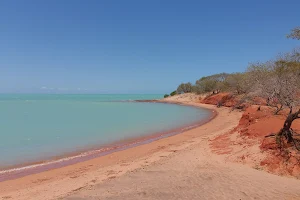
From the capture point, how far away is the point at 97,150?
13133 millimetres

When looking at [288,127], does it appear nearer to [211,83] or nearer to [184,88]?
[211,83]

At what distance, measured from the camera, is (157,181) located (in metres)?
7.37

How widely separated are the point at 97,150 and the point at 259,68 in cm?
2203

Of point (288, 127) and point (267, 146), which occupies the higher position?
point (288, 127)

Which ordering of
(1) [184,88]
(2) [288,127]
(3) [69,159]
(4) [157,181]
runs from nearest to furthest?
(4) [157,181]
(2) [288,127]
(3) [69,159]
(1) [184,88]

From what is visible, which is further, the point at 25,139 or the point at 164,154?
the point at 25,139

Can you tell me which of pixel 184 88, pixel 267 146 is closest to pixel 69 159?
pixel 267 146

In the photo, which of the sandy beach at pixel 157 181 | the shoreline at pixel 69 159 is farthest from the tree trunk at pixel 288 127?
the shoreline at pixel 69 159

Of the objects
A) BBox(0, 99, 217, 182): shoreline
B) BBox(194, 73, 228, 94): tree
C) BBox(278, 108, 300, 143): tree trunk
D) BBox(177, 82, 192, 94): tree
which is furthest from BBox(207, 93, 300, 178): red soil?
BBox(177, 82, 192, 94): tree

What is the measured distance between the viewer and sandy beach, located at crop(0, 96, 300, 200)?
6.32 metres

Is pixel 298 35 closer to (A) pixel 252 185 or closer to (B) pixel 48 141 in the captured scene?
(A) pixel 252 185

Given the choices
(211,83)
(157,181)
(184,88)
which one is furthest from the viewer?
(184,88)

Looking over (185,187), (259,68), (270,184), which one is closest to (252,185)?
(270,184)

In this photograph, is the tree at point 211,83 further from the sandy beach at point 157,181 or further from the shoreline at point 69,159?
the sandy beach at point 157,181
